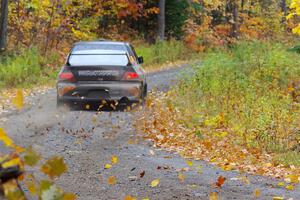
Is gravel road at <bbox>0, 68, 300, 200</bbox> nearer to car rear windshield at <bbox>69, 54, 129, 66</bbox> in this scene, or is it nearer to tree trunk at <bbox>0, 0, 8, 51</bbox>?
car rear windshield at <bbox>69, 54, 129, 66</bbox>

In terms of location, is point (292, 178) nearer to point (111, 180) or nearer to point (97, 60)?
point (111, 180)

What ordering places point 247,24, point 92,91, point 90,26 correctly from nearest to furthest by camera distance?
1. point 92,91
2. point 90,26
3. point 247,24

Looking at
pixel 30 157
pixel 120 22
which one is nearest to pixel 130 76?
pixel 30 157

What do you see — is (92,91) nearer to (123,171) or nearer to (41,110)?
(41,110)

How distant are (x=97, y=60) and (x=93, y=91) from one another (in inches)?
27.5

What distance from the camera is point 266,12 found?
5234 cm

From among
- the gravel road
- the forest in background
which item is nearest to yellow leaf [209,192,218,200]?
the gravel road

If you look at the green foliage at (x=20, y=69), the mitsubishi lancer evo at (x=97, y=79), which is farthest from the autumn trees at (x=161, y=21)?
the mitsubishi lancer evo at (x=97, y=79)

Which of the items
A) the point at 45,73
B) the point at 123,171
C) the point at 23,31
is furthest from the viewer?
the point at 23,31

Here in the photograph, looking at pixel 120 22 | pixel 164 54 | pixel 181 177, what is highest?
pixel 120 22

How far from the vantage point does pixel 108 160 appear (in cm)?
891

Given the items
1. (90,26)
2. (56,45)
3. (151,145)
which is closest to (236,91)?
(151,145)

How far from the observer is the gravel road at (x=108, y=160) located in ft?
23.2

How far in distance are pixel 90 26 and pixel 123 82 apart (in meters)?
20.0
